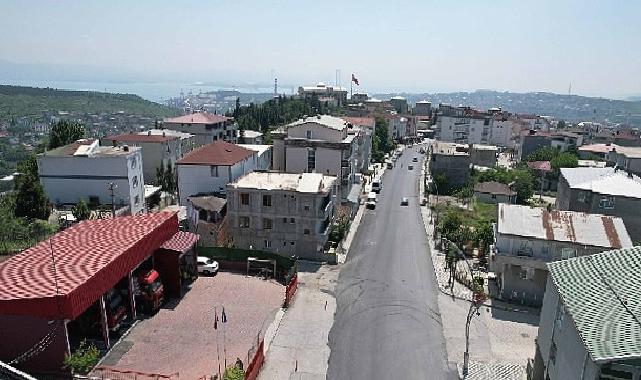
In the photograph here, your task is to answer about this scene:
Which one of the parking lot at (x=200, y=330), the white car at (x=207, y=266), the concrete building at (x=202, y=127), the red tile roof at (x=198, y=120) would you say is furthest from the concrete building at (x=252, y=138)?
the parking lot at (x=200, y=330)

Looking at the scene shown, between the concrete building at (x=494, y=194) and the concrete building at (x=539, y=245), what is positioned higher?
the concrete building at (x=539, y=245)

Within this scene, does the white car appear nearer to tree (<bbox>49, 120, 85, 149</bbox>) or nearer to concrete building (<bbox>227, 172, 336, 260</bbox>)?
concrete building (<bbox>227, 172, 336, 260</bbox>)

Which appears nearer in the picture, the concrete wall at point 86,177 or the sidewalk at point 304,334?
the sidewalk at point 304,334

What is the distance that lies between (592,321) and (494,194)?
181 feet

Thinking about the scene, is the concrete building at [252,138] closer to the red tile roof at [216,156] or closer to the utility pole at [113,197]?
the red tile roof at [216,156]

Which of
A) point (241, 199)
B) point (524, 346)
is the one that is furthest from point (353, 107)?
point (524, 346)

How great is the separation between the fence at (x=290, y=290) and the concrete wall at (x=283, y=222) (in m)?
6.10

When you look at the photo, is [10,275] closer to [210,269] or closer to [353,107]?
[210,269]

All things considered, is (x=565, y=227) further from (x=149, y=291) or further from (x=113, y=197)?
(x=113, y=197)

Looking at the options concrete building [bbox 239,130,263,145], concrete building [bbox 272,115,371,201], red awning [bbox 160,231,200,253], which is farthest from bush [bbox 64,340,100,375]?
concrete building [bbox 239,130,263,145]

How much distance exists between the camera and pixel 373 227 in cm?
5453

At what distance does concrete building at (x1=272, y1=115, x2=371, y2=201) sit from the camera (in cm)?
5966

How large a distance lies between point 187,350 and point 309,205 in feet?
58.3

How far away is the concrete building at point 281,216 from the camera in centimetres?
4184
